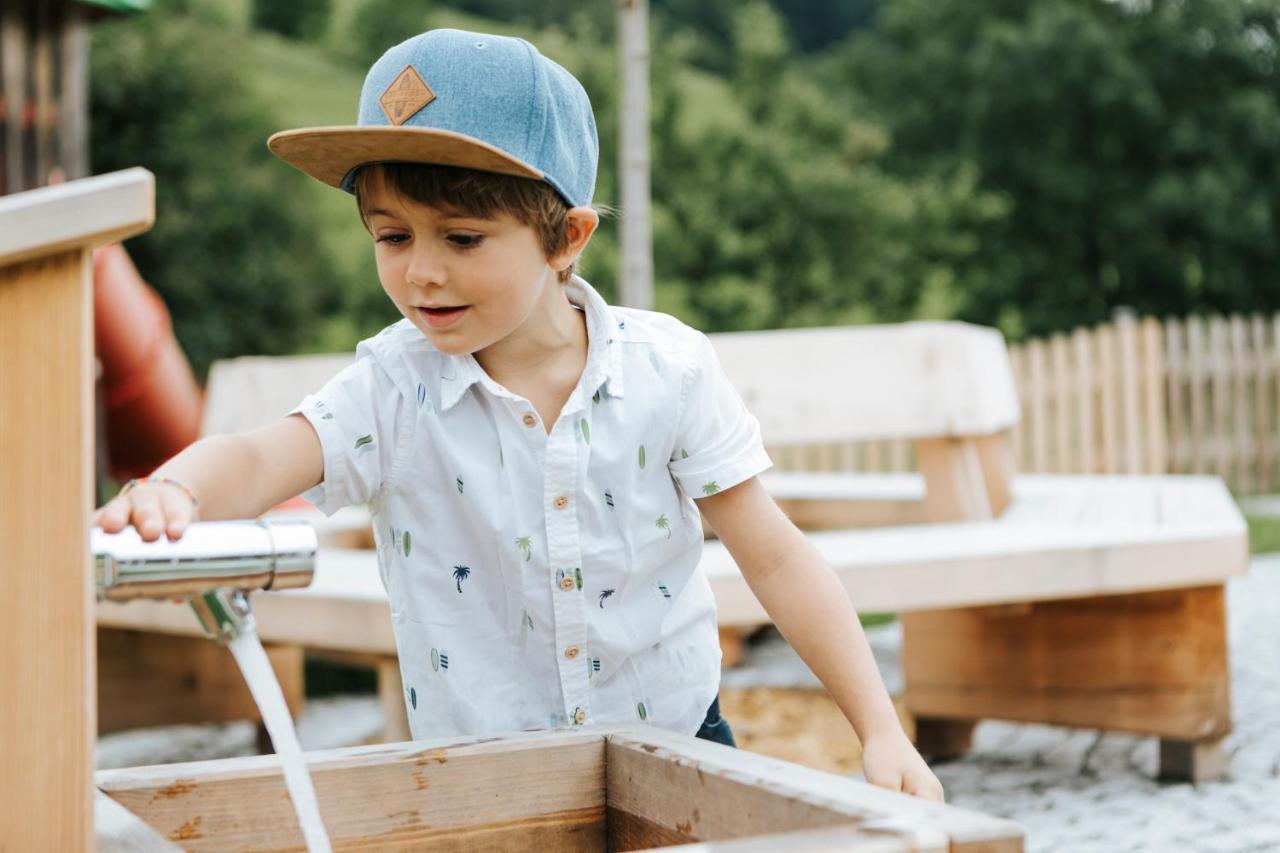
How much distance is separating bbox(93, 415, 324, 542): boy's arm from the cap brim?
288 millimetres

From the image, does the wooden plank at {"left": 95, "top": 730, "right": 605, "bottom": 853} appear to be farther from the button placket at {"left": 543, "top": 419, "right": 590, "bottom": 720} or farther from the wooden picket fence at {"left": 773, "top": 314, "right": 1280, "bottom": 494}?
the wooden picket fence at {"left": 773, "top": 314, "right": 1280, "bottom": 494}

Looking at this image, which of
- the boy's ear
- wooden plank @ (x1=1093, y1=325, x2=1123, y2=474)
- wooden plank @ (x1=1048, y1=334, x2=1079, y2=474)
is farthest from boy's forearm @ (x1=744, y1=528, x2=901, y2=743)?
wooden plank @ (x1=1093, y1=325, x2=1123, y2=474)

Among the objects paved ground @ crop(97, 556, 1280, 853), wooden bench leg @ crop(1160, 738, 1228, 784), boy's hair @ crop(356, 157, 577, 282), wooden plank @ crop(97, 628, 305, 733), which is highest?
boy's hair @ crop(356, 157, 577, 282)

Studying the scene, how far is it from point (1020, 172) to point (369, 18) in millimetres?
17674

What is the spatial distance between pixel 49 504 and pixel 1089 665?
10.8ft

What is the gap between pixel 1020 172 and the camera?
73.9ft

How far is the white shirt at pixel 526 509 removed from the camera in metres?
1.65

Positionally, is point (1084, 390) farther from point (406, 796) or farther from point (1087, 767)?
point (406, 796)

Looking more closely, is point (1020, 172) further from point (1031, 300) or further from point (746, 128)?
point (746, 128)

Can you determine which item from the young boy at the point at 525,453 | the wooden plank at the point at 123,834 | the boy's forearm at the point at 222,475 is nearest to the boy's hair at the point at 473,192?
the young boy at the point at 525,453

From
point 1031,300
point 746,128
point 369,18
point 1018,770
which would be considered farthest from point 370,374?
point 369,18

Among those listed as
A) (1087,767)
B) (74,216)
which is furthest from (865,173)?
(74,216)

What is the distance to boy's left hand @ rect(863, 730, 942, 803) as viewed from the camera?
1423 millimetres

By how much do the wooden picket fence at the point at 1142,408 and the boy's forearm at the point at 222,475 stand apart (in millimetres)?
6424
